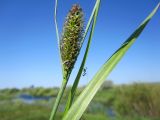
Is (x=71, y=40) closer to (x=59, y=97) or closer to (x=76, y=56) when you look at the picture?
(x=76, y=56)

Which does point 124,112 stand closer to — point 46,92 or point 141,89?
point 141,89

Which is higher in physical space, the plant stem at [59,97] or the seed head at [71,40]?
the seed head at [71,40]

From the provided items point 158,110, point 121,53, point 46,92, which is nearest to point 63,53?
point 121,53

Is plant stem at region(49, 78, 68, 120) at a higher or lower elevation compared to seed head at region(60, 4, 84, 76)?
lower
